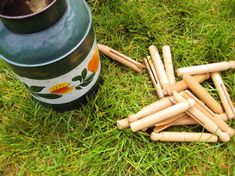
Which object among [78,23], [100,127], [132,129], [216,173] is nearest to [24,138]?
[100,127]

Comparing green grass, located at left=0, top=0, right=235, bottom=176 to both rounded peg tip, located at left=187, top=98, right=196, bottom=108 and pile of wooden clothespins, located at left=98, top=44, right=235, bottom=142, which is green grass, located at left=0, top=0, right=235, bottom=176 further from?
rounded peg tip, located at left=187, top=98, right=196, bottom=108

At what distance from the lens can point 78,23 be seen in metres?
1.33

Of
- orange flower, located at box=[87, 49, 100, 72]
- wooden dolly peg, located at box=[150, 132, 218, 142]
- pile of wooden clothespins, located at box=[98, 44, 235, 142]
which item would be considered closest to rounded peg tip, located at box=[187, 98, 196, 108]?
pile of wooden clothespins, located at box=[98, 44, 235, 142]

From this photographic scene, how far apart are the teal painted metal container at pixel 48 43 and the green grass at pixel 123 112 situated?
0.29 metres

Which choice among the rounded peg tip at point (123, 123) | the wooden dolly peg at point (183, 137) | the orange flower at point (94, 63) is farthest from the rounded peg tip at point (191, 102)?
the orange flower at point (94, 63)

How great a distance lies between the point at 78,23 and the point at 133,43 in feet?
2.22

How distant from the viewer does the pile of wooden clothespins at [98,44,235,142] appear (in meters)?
1.59

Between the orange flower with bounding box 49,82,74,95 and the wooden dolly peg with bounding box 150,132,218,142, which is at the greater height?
the orange flower with bounding box 49,82,74,95

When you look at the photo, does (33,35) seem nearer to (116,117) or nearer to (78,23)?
(78,23)

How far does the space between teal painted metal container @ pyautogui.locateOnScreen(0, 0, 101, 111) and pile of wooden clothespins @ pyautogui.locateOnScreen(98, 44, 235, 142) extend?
376 millimetres

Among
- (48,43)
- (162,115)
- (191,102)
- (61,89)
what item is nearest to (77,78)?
(61,89)

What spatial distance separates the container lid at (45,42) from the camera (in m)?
1.27

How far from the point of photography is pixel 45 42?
1271 millimetres

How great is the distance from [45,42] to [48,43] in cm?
1
